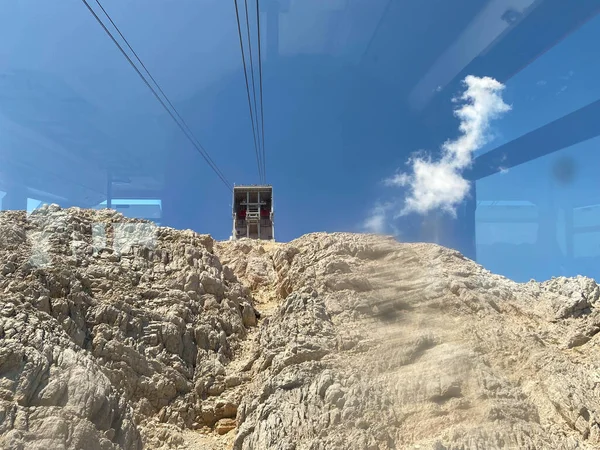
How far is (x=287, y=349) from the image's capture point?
14.0 meters

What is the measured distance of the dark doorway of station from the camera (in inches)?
1639

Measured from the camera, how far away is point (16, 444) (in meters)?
9.71

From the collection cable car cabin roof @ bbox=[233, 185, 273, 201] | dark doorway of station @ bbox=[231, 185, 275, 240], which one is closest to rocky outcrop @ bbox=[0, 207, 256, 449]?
dark doorway of station @ bbox=[231, 185, 275, 240]

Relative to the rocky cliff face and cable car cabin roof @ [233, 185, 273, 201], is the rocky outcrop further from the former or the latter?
cable car cabin roof @ [233, 185, 273, 201]

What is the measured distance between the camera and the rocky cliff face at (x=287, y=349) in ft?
36.2

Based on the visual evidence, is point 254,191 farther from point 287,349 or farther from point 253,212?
point 287,349

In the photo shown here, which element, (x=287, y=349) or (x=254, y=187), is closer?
(x=287, y=349)

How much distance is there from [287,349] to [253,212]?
93.9ft

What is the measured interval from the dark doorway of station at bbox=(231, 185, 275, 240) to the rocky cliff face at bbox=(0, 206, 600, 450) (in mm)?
20798

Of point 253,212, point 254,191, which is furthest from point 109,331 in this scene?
point 254,191

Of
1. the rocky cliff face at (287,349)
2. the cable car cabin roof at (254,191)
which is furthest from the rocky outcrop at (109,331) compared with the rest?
the cable car cabin roof at (254,191)

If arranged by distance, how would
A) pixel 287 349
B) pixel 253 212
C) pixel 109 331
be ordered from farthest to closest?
1. pixel 253 212
2. pixel 109 331
3. pixel 287 349

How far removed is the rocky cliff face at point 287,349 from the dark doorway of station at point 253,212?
20.8 m

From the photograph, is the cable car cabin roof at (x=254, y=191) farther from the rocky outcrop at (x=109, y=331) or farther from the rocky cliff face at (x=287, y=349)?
the rocky cliff face at (x=287, y=349)
